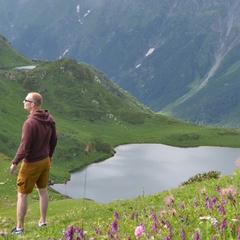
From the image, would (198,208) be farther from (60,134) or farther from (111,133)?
(111,133)

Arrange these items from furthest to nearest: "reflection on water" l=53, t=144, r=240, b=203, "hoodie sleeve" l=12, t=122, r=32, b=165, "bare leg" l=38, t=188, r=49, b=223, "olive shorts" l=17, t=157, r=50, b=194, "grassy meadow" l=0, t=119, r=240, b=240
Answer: "reflection on water" l=53, t=144, r=240, b=203, "bare leg" l=38, t=188, r=49, b=223, "olive shorts" l=17, t=157, r=50, b=194, "hoodie sleeve" l=12, t=122, r=32, b=165, "grassy meadow" l=0, t=119, r=240, b=240

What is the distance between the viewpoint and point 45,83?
650 feet

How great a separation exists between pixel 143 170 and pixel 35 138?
367ft

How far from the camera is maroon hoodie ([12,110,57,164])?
11.9 m

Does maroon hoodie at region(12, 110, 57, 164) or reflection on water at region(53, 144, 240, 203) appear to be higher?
reflection on water at region(53, 144, 240, 203)

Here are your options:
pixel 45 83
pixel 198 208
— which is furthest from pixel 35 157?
pixel 45 83

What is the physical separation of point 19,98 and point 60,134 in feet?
107

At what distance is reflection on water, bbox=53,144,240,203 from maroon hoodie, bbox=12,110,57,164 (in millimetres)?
60888

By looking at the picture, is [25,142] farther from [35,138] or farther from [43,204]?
[43,204]

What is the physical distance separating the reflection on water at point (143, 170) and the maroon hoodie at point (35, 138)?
6089cm

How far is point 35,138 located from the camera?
12102 millimetres

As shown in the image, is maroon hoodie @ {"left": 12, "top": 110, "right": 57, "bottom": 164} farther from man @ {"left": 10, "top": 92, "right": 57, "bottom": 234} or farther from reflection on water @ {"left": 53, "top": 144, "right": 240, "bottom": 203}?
reflection on water @ {"left": 53, "top": 144, "right": 240, "bottom": 203}

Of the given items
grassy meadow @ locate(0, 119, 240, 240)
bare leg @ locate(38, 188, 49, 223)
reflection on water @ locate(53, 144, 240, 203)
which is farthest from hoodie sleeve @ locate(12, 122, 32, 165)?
reflection on water @ locate(53, 144, 240, 203)

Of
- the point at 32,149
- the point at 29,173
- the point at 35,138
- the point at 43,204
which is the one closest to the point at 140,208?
the point at 43,204
